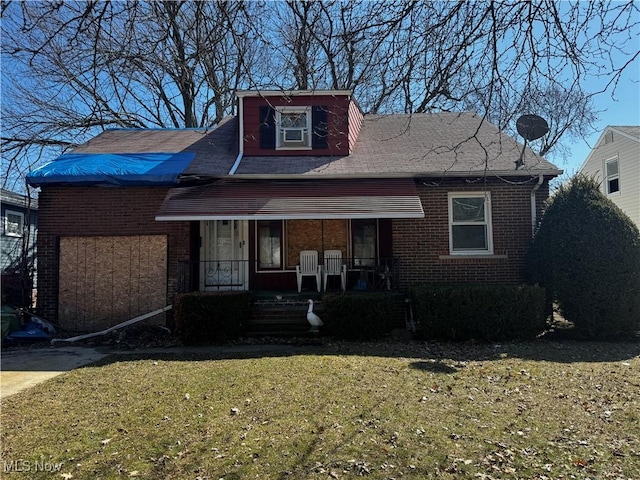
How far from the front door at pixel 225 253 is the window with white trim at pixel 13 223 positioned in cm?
973

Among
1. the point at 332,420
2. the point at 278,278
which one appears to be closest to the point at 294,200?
the point at 278,278

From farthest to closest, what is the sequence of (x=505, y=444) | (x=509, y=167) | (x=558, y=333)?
1. (x=509, y=167)
2. (x=558, y=333)
3. (x=505, y=444)

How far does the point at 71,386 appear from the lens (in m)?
5.84

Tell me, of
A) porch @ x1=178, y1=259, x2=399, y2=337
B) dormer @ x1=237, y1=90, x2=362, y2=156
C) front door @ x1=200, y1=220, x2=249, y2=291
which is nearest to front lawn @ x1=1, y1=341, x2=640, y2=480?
porch @ x1=178, y1=259, x2=399, y2=337

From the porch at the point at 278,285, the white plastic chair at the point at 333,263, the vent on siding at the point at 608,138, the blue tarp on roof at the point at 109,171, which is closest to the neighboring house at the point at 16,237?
the blue tarp on roof at the point at 109,171

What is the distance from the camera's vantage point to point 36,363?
735 cm

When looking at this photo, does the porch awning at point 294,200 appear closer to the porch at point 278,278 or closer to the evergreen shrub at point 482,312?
the porch at point 278,278

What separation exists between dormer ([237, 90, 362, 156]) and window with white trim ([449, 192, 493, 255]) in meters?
3.24

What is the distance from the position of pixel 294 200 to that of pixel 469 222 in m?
4.39

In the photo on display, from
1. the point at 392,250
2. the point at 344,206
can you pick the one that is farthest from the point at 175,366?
the point at 392,250

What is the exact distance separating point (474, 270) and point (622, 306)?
3002 millimetres

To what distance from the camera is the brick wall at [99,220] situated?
10.1m

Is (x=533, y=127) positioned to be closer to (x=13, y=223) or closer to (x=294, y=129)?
(x=294, y=129)

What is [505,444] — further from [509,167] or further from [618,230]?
[509,167]
